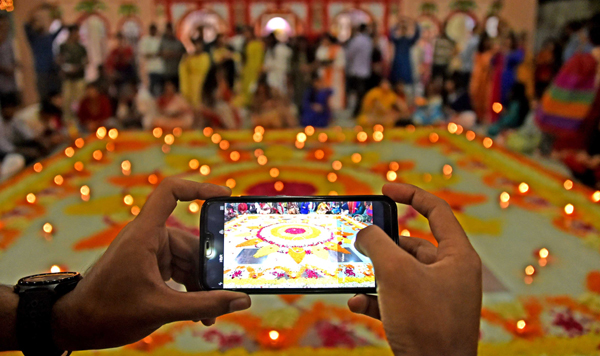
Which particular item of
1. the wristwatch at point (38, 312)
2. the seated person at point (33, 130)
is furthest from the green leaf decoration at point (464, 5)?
the wristwatch at point (38, 312)

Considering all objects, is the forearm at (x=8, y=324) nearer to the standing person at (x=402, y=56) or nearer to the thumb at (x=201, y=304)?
the thumb at (x=201, y=304)

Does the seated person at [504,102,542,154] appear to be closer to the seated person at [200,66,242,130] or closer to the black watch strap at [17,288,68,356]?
the seated person at [200,66,242,130]

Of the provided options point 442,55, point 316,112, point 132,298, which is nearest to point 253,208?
point 132,298

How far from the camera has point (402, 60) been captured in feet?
24.9

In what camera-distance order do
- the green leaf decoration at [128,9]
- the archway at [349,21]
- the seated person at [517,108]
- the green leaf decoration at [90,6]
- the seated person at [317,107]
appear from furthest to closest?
1. the archway at [349,21]
2. the green leaf decoration at [128,9]
3. the green leaf decoration at [90,6]
4. the seated person at [317,107]
5. the seated person at [517,108]

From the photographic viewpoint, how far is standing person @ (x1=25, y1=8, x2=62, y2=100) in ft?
21.8

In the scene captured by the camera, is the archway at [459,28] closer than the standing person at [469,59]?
No

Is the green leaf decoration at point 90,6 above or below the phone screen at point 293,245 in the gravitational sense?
above

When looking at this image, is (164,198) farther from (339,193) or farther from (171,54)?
(171,54)

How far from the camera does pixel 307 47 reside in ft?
24.4

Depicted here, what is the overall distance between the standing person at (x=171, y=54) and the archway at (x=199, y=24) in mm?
1334

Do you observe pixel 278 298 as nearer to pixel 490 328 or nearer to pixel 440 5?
pixel 490 328

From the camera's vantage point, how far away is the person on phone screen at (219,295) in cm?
71

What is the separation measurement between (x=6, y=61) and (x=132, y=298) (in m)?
6.83
